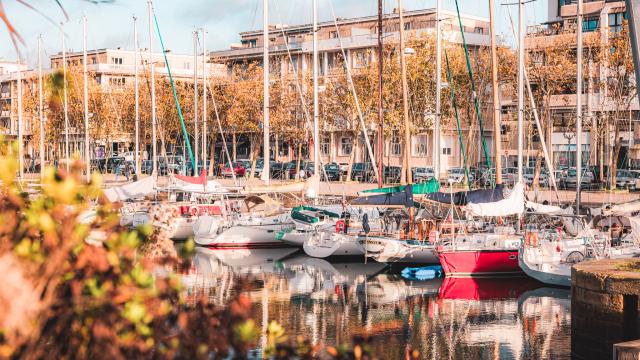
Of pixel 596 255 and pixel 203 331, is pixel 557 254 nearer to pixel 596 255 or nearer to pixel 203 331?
pixel 596 255

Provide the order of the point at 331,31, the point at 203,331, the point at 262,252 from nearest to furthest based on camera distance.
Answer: the point at 203,331 → the point at 262,252 → the point at 331,31

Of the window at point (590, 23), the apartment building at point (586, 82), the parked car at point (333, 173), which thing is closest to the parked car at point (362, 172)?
the parked car at point (333, 173)

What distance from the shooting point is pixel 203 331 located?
591 centimetres

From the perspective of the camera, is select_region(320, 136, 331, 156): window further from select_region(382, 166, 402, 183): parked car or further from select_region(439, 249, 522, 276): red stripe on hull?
select_region(439, 249, 522, 276): red stripe on hull

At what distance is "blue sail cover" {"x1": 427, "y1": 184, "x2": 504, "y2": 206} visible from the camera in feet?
115

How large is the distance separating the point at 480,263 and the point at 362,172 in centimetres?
4087

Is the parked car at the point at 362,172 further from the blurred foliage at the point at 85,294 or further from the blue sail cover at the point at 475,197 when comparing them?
the blurred foliage at the point at 85,294

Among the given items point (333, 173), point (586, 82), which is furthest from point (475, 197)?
point (333, 173)

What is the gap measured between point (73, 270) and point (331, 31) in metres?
98.3

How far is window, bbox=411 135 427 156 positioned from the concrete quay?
6911 centimetres

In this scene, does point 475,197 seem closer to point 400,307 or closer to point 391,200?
point 391,200

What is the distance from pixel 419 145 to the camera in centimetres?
8950

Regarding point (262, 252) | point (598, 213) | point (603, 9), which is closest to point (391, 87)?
point (603, 9)

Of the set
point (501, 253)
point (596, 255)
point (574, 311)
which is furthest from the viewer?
point (501, 253)
